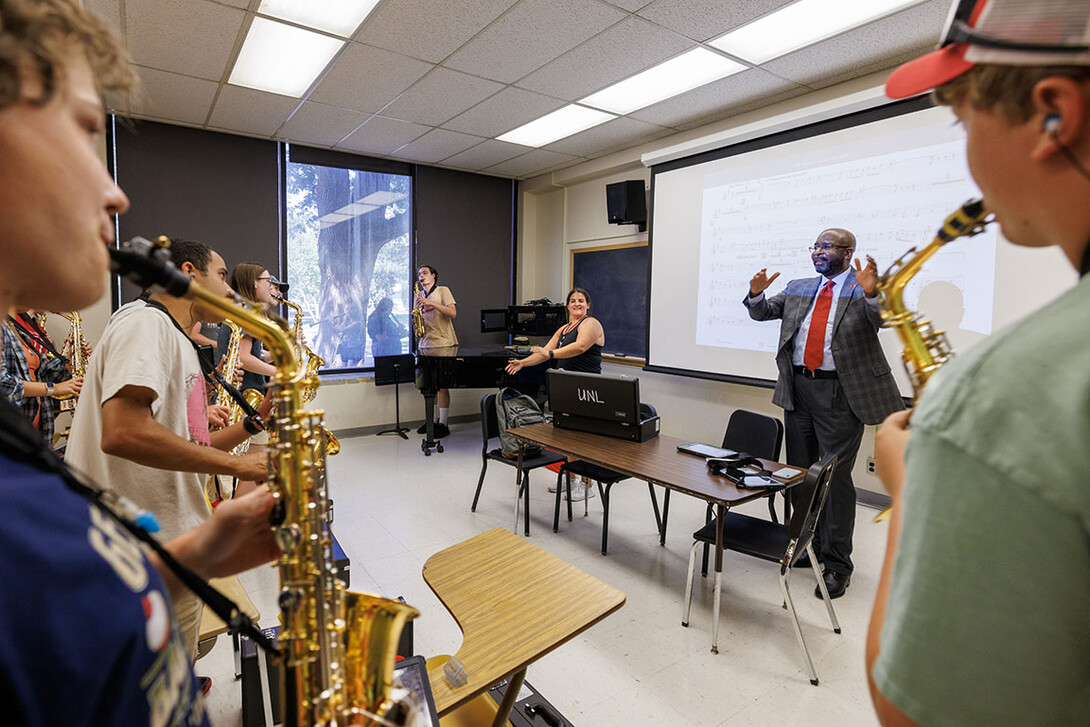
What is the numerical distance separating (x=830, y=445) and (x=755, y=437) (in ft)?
1.28

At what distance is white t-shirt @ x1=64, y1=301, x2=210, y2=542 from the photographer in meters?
1.39

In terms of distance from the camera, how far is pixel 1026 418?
43 centimetres

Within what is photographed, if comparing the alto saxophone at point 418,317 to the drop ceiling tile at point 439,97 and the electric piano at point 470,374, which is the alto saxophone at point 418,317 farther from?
the drop ceiling tile at point 439,97

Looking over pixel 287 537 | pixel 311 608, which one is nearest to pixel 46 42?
pixel 287 537

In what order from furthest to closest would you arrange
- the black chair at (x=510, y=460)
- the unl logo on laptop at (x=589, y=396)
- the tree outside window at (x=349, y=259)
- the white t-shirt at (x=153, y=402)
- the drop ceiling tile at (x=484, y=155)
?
the tree outside window at (x=349, y=259), the drop ceiling tile at (x=484, y=155), the black chair at (x=510, y=460), the unl logo on laptop at (x=589, y=396), the white t-shirt at (x=153, y=402)

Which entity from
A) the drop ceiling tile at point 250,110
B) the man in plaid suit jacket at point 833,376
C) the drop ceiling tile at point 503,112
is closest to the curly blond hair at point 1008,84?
the man in plaid suit jacket at point 833,376


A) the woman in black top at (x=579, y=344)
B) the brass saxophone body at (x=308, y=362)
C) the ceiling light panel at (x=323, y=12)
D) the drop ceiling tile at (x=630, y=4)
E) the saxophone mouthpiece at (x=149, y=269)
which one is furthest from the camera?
the woman in black top at (x=579, y=344)

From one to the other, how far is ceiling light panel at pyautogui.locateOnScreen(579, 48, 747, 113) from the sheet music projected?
0.77 meters

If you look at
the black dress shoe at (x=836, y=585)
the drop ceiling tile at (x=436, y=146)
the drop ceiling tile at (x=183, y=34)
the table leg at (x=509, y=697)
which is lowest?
the black dress shoe at (x=836, y=585)

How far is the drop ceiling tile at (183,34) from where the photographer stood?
3.11 meters

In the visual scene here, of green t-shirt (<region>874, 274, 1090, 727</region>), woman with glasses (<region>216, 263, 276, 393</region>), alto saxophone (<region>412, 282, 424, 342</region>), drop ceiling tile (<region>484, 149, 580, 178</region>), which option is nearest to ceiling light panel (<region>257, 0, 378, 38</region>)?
woman with glasses (<region>216, 263, 276, 393</region>)

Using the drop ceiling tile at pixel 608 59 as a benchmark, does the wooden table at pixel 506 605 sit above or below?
below

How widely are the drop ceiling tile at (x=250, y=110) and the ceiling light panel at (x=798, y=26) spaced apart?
346 centimetres

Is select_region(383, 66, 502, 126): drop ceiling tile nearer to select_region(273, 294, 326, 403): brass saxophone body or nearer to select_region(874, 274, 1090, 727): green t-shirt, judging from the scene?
select_region(273, 294, 326, 403): brass saxophone body
